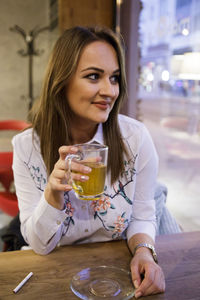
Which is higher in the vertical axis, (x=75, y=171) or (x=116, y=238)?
(x=75, y=171)

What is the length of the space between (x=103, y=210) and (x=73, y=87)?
0.47 m

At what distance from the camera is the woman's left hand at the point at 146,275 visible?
2.92ft

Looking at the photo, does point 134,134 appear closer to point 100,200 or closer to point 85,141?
point 85,141

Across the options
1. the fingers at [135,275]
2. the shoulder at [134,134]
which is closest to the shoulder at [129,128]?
the shoulder at [134,134]

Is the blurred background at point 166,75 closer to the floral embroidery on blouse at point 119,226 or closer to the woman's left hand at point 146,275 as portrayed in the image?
the floral embroidery on blouse at point 119,226

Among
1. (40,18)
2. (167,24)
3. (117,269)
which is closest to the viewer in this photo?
(117,269)

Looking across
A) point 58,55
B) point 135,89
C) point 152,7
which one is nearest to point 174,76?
point 135,89

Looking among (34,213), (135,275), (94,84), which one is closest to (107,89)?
(94,84)

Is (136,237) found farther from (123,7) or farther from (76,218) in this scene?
(123,7)

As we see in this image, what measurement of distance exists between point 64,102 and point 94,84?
0.60 ft

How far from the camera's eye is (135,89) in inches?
124

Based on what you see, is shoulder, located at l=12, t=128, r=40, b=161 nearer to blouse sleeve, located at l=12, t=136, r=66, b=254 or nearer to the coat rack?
blouse sleeve, located at l=12, t=136, r=66, b=254

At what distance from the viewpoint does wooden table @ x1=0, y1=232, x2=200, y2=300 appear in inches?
34.8

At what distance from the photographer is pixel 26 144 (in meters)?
1.31
